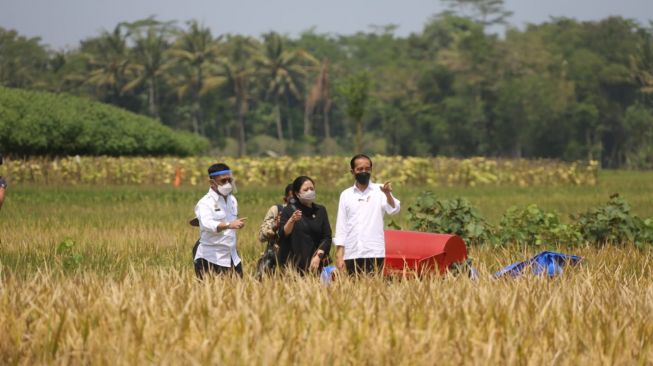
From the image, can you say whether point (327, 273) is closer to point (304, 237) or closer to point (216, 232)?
point (304, 237)

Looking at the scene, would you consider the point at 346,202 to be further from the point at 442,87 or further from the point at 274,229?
the point at 442,87

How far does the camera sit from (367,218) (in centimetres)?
989

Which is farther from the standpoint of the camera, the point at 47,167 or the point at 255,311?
the point at 47,167

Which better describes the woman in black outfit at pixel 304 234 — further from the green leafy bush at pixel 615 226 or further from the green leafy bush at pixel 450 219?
the green leafy bush at pixel 615 226

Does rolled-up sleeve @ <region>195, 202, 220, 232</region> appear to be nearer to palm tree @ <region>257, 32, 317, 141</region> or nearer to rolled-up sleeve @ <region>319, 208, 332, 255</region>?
rolled-up sleeve @ <region>319, 208, 332, 255</region>

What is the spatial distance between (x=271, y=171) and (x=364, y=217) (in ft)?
106

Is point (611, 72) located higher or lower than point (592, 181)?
higher

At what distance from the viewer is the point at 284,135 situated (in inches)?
4331

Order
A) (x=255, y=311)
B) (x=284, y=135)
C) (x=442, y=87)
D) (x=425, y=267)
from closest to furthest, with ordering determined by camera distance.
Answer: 1. (x=255, y=311)
2. (x=425, y=267)
3. (x=442, y=87)
4. (x=284, y=135)

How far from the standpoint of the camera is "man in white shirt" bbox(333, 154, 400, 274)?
388 inches

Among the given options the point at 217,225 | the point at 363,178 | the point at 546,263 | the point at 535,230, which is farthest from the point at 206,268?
the point at 535,230

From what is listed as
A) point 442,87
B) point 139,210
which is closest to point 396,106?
point 442,87

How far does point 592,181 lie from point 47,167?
1839 cm

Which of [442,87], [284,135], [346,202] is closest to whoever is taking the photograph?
[346,202]
